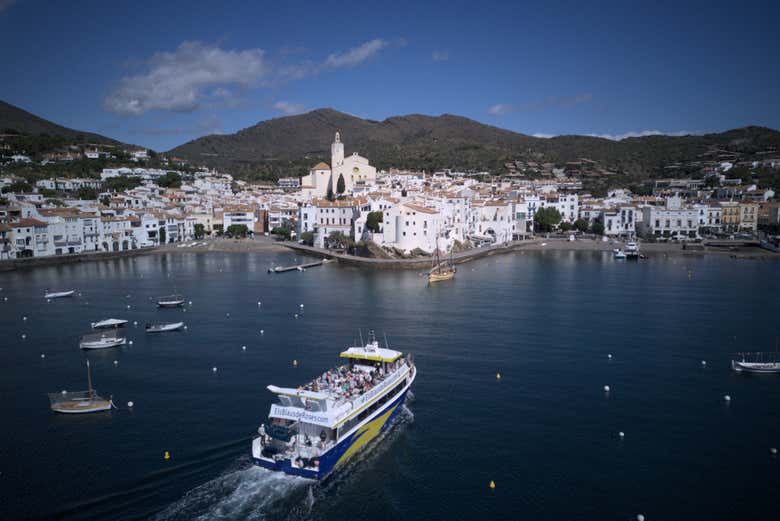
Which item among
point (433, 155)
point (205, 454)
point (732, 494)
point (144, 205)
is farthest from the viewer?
point (433, 155)

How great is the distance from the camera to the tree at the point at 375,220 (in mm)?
52250

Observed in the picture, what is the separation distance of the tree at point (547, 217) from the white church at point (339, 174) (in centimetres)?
2385

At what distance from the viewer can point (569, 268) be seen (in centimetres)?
4597

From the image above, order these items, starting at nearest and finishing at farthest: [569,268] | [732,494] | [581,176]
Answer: [732,494] → [569,268] → [581,176]

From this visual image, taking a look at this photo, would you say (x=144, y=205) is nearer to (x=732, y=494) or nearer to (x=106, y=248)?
(x=106, y=248)

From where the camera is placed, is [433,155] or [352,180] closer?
[352,180]

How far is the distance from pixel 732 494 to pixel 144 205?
7180cm

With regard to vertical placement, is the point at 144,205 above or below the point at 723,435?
above

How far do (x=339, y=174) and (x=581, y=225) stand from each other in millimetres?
35797

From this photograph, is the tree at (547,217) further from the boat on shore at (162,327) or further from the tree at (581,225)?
the boat on shore at (162,327)

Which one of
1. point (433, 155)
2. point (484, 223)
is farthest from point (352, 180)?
point (433, 155)

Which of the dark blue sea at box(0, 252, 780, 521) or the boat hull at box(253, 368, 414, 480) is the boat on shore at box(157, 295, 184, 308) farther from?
the boat hull at box(253, 368, 414, 480)

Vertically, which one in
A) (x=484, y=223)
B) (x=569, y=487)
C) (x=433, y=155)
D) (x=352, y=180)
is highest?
(x=433, y=155)

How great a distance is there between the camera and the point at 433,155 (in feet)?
454
